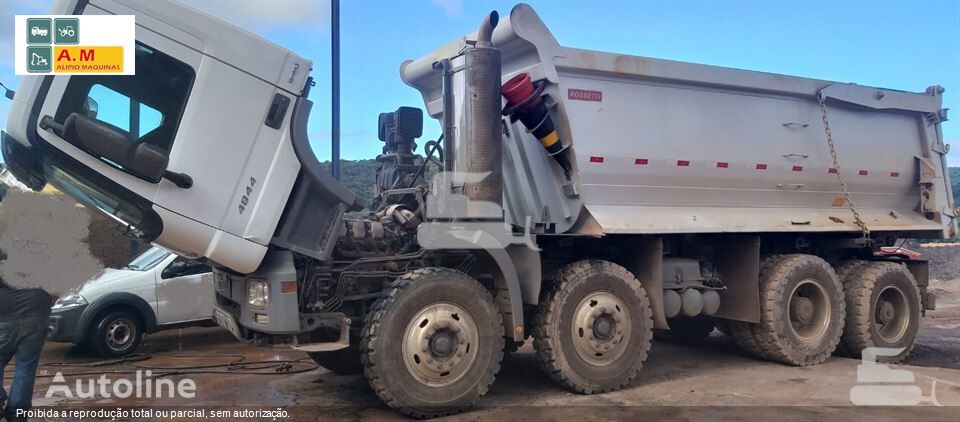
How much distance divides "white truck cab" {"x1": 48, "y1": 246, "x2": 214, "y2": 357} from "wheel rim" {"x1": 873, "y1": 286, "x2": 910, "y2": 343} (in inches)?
334

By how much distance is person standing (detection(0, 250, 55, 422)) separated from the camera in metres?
5.18

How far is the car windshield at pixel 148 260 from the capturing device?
9492 mm

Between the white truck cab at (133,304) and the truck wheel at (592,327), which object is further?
the white truck cab at (133,304)

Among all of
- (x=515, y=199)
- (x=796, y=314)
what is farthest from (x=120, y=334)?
(x=796, y=314)

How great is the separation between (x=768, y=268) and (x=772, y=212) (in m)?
0.65

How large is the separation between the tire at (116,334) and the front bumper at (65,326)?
0.21 m

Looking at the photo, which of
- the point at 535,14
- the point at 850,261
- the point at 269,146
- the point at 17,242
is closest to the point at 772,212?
the point at 850,261

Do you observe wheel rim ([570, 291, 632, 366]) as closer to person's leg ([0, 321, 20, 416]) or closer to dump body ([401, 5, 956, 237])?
dump body ([401, 5, 956, 237])

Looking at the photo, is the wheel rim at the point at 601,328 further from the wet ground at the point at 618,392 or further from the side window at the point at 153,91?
the side window at the point at 153,91

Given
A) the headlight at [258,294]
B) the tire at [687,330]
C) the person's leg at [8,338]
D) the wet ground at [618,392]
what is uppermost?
the headlight at [258,294]

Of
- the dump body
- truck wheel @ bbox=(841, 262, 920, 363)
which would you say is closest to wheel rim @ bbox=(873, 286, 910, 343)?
truck wheel @ bbox=(841, 262, 920, 363)

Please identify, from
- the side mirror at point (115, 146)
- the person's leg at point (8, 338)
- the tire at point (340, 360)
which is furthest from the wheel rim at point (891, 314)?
the person's leg at point (8, 338)

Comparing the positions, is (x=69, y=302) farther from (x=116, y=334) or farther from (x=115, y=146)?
(x=115, y=146)

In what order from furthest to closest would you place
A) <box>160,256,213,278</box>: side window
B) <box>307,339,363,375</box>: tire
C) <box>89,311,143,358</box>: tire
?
<box>160,256,213,278</box>: side window
<box>89,311,143,358</box>: tire
<box>307,339,363,375</box>: tire
